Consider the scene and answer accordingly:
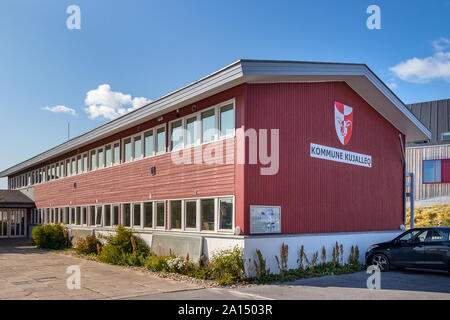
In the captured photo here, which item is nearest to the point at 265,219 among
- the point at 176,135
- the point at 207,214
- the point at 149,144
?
the point at 207,214

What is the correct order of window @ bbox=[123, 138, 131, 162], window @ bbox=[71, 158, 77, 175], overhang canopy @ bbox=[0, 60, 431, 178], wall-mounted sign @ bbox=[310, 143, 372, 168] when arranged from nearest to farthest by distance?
1. overhang canopy @ bbox=[0, 60, 431, 178]
2. wall-mounted sign @ bbox=[310, 143, 372, 168]
3. window @ bbox=[123, 138, 131, 162]
4. window @ bbox=[71, 158, 77, 175]

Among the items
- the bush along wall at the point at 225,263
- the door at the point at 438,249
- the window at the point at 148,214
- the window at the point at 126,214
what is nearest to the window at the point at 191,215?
the bush along wall at the point at 225,263

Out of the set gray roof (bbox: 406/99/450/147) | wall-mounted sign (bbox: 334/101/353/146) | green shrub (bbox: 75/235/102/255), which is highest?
gray roof (bbox: 406/99/450/147)

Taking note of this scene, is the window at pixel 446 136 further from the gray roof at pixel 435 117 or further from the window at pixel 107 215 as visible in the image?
the window at pixel 107 215

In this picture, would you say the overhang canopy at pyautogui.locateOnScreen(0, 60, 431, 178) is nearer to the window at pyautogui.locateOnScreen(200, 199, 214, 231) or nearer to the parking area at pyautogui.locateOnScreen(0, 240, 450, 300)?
the window at pyautogui.locateOnScreen(200, 199, 214, 231)

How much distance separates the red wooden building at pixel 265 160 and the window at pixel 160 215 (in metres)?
0.04

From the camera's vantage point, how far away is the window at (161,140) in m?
18.1

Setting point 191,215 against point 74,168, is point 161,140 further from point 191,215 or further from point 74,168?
point 74,168

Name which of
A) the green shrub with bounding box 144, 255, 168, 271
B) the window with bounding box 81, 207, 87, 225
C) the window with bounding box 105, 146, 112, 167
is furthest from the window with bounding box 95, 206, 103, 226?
the green shrub with bounding box 144, 255, 168, 271

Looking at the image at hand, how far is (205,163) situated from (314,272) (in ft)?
15.8

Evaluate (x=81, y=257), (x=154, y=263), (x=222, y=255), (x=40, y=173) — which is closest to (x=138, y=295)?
(x=222, y=255)

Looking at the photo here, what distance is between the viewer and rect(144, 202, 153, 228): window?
61.3 ft

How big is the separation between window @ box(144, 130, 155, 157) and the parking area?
5240 millimetres

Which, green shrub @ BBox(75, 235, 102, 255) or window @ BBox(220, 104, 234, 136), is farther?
green shrub @ BBox(75, 235, 102, 255)
